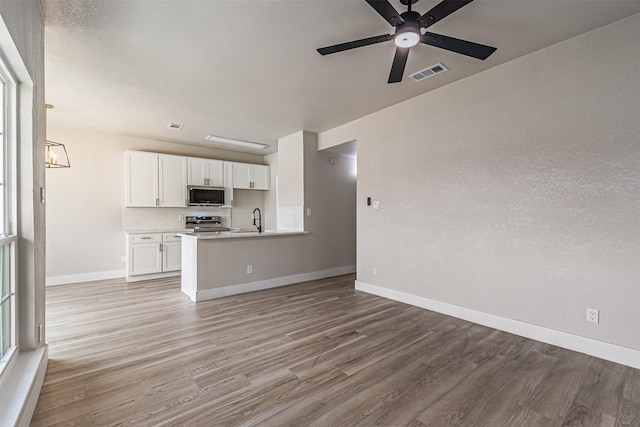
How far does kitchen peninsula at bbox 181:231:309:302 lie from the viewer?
13.4ft

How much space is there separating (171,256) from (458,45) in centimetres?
561

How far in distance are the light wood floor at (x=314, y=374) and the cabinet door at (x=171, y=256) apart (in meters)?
1.95

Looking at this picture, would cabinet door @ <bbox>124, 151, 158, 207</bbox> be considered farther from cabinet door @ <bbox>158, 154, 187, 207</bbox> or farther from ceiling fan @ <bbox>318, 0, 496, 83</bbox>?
ceiling fan @ <bbox>318, 0, 496, 83</bbox>

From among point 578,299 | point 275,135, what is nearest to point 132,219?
point 275,135

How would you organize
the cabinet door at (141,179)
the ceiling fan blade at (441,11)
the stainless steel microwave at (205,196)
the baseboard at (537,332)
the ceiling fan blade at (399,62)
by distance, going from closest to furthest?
the ceiling fan blade at (441,11), the ceiling fan blade at (399,62), the baseboard at (537,332), the cabinet door at (141,179), the stainless steel microwave at (205,196)

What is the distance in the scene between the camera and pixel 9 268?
1.85 metres

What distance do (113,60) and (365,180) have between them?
11.1 ft

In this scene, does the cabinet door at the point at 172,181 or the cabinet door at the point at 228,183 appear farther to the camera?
the cabinet door at the point at 228,183

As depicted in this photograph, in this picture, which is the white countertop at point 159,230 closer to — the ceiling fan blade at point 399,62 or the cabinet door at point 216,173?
the cabinet door at point 216,173

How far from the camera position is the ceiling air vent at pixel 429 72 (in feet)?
10.0

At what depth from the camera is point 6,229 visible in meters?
1.88

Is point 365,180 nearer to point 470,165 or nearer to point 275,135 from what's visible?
point 470,165

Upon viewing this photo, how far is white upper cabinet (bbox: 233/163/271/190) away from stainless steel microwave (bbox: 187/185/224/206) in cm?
45

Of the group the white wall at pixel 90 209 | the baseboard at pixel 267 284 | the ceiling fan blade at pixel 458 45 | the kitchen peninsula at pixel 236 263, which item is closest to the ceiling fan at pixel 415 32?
the ceiling fan blade at pixel 458 45
